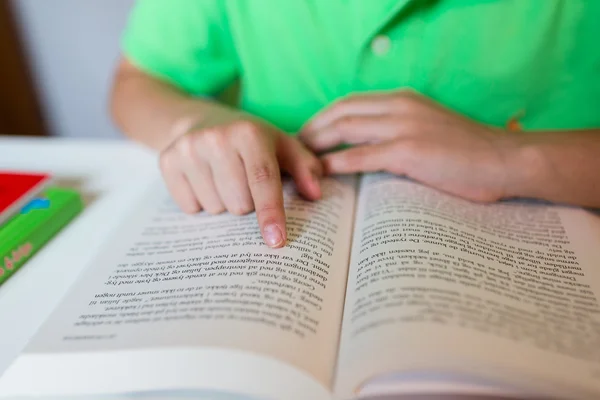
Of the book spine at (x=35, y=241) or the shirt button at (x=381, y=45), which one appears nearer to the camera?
the book spine at (x=35, y=241)

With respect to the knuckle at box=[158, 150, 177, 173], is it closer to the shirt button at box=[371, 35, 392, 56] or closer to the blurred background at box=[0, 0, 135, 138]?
the shirt button at box=[371, 35, 392, 56]

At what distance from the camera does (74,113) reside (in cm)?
99

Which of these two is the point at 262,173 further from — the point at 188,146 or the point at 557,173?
the point at 557,173

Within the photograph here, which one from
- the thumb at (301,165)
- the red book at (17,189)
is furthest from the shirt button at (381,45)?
the red book at (17,189)

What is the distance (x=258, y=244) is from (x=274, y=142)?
111mm

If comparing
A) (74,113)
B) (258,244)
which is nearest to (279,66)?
(258,244)

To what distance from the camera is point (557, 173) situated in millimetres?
421

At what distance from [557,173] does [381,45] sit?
201mm

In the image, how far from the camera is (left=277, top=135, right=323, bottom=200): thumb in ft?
1.40

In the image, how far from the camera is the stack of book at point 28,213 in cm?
39

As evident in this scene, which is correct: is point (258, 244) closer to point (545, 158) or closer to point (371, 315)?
point (371, 315)

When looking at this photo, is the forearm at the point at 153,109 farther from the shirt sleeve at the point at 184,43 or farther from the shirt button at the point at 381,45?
the shirt button at the point at 381,45

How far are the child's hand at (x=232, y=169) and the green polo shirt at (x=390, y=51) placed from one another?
13cm

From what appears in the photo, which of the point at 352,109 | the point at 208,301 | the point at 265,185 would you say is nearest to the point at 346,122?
the point at 352,109
